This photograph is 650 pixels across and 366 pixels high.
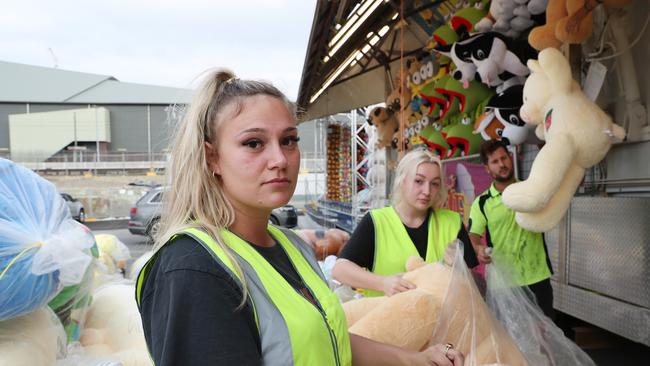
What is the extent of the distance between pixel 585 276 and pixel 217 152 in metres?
3.63

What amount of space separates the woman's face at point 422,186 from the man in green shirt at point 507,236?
2.50ft

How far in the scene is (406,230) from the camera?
7.72 feet

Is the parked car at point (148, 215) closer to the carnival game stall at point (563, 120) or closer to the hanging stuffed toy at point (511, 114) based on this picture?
the carnival game stall at point (563, 120)

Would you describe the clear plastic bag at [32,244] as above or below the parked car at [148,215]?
above

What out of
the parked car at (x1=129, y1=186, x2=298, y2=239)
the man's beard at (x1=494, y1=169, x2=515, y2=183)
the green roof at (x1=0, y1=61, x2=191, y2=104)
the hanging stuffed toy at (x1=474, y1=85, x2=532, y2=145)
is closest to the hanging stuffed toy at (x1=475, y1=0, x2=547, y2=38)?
the hanging stuffed toy at (x1=474, y1=85, x2=532, y2=145)

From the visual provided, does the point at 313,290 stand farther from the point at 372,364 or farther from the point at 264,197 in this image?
the point at 372,364

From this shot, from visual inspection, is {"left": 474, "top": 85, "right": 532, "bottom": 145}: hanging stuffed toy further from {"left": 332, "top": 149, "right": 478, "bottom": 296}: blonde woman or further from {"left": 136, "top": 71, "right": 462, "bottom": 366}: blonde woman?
{"left": 136, "top": 71, "right": 462, "bottom": 366}: blonde woman

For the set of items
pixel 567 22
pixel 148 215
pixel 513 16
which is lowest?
pixel 148 215

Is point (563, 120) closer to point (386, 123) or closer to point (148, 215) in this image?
point (386, 123)

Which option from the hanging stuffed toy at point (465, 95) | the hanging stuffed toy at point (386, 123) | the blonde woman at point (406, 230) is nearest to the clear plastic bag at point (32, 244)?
the blonde woman at point (406, 230)

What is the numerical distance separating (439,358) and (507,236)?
6.69ft

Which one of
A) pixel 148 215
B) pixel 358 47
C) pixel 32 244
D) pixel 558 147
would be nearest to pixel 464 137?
pixel 358 47

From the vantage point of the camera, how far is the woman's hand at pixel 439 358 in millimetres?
1324

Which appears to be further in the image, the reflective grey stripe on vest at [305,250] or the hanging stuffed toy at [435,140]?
the hanging stuffed toy at [435,140]
